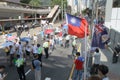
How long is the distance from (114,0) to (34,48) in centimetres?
→ 2475

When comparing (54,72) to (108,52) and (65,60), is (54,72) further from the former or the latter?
(108,52)

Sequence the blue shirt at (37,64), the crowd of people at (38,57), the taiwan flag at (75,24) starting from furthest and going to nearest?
1. the blue shirt at (37,64)
2. the taiwan flag at (75,24)
3. the crowd of people at (38,57)

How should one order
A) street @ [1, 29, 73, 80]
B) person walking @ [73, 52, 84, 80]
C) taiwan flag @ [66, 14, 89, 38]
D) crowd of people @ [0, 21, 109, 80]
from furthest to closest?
street @ [1, 29, 73, 80] → person walking @ [73, 52, 84, 80] → taiwan flag @ [66, 14, 89, 38] → crowd of people @ [0, 21, 109, 80]

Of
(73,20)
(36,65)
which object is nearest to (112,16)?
(73,20)

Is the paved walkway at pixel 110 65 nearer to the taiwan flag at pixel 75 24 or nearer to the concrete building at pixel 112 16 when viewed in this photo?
the concrete building at pixel 112 16

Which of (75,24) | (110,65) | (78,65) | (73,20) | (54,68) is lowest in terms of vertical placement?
(110,65)

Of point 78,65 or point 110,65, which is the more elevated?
point 78,65

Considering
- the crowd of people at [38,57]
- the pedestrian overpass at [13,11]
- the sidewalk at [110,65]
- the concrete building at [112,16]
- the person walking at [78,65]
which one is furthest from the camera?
the pedestrian overpass at [13,11]

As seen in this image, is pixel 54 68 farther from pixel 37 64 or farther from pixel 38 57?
pixel 37 64

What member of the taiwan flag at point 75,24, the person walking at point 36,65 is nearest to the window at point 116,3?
the taiwan flag at point 75,24

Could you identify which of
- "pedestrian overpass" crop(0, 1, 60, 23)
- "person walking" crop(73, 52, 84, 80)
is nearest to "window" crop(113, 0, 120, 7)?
"pedestrian overpass" crop(0, 1, 60, 23)

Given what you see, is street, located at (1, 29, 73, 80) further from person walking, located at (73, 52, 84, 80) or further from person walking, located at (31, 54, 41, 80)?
person walking, located at (31, 54, 41, 80)

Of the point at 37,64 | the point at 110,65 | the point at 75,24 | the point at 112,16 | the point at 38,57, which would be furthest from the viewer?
the point at 112,16

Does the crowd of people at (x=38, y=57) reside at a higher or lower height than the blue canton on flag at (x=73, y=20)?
lower
